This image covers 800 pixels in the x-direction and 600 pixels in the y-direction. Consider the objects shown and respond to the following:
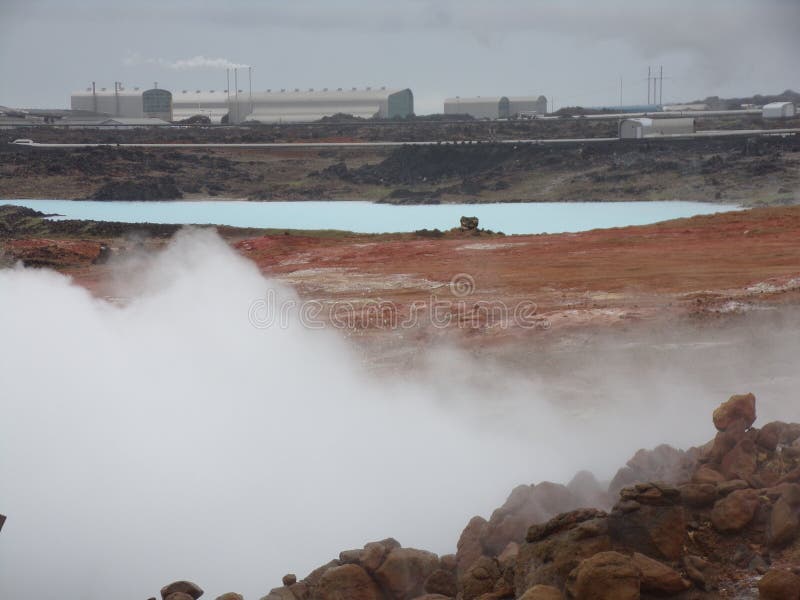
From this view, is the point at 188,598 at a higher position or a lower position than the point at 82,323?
lower

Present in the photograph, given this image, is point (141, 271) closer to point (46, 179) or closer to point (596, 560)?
point (596, 560)

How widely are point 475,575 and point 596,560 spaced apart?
6.14 feet

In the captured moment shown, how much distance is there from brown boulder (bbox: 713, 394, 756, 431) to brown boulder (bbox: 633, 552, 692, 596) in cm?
368

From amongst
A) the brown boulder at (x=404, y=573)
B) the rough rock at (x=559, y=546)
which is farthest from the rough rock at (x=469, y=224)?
the rough rock at (x=559, y=546)

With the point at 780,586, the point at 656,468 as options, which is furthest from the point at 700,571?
the point at 656,468

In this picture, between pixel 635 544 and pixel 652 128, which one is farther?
pixel 652 128

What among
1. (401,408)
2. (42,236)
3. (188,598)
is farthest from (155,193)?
(188,598)

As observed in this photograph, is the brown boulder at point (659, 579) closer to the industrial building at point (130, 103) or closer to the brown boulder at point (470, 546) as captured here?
the brown boulder at point (470, 546)

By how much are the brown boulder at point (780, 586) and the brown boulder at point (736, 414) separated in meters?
3.84

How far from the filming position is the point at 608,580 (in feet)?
31.5

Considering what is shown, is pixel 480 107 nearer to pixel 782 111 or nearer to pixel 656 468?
pixel 782 111

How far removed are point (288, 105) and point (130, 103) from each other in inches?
847

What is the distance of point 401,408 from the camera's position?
1961 centimetres

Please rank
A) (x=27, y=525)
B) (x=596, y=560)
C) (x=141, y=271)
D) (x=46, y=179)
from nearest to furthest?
(x=596, y=560) < (x=27, y=525) < (x=141, y=271) < (x=46, y=179)
